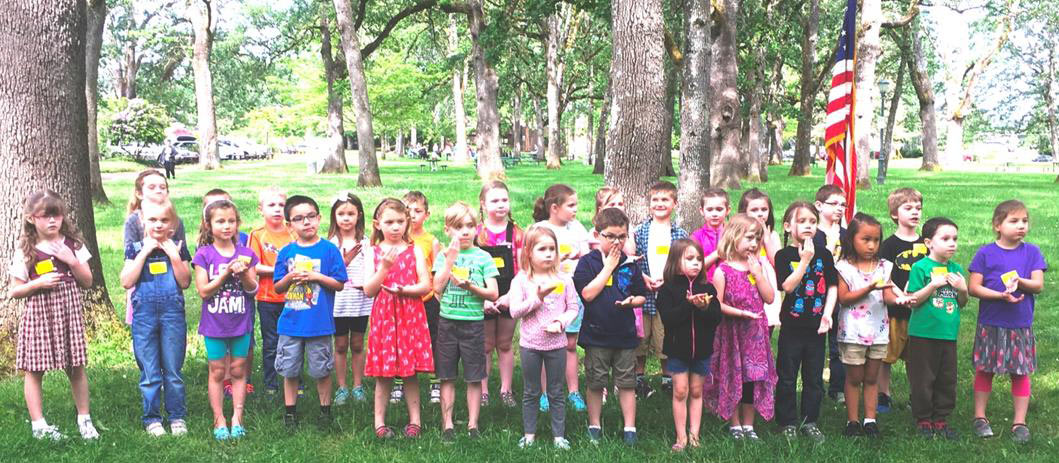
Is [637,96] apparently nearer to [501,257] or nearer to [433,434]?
[501,257]

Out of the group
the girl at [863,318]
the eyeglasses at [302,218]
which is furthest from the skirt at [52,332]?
the girl at [863,318]

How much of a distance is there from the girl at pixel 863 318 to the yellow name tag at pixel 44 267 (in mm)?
4809

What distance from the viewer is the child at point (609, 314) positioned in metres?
4.84

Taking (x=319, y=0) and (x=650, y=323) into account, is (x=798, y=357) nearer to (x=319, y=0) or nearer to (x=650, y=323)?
(x=650, y=323)

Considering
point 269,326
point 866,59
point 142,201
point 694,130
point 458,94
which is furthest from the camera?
point 458,94

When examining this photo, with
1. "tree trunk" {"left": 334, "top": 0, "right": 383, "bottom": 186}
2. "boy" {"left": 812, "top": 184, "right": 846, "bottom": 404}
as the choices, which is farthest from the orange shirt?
"tree trunk" {"left": 334, "top": 0, "right": 383, "bottom": 186}

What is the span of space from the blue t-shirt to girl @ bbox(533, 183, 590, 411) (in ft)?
4.94

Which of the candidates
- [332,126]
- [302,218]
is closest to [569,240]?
[302,218]

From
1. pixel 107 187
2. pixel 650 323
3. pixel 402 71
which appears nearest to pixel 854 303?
pixel 650 323

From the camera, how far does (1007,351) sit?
501cm

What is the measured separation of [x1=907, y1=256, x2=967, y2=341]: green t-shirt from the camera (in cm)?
502

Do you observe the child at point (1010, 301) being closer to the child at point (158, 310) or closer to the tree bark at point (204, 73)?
the child at point (158, 310)

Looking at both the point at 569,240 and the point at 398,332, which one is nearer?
the point at 398,332

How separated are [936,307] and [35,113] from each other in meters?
6.66
